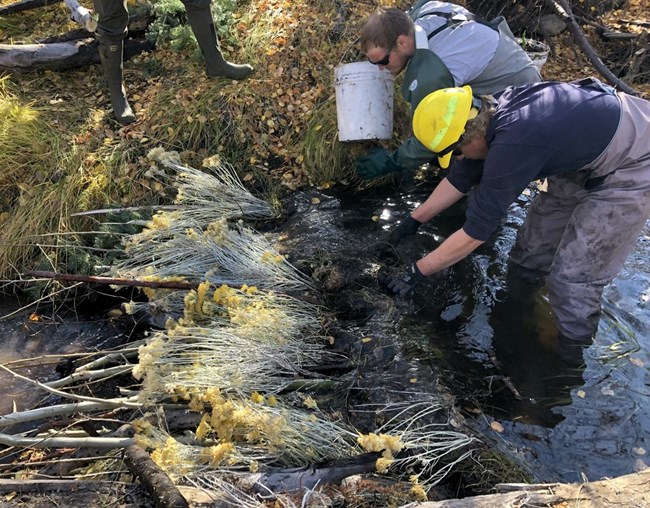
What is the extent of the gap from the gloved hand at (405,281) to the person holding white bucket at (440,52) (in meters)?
1.01

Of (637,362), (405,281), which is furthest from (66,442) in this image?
(637,362)

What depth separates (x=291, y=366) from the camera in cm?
304

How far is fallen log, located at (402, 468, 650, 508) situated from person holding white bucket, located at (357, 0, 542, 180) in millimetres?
2479

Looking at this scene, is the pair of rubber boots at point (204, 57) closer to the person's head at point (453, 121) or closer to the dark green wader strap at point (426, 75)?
the dark green wader strap at point (426, 75)

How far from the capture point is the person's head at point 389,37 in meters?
3.61

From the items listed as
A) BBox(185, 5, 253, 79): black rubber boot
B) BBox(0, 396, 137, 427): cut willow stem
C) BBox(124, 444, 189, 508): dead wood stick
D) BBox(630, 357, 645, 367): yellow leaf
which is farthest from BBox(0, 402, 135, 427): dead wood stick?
BBox(185, 5, 253, 79): black rubber boot

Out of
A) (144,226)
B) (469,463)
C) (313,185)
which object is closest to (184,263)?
(144,226)

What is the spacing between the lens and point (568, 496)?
2.16 meters

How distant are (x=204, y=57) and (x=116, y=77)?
86cm

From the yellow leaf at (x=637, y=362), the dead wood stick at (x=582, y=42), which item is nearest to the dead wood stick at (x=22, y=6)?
the dead wood stick at (x=582, y=42)

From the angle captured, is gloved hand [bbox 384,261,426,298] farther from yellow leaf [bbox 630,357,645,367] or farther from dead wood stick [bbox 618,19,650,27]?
dead wood stick [bbox 618,19,650,27]

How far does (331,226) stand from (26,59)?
374 cm

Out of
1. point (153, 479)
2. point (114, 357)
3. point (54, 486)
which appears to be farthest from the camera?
point (114, 357)

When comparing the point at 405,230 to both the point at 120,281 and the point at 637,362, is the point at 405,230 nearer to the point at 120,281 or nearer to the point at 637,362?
the point at 637,362
